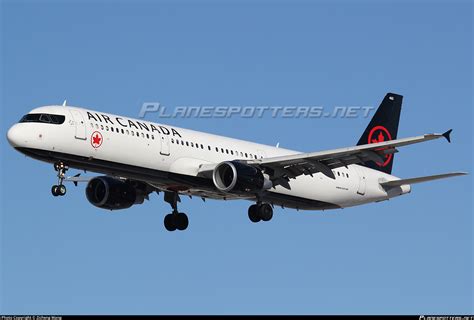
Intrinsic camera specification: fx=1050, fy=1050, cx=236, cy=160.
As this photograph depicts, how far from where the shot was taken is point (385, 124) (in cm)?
6550

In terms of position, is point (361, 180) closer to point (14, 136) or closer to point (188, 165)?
point (188, 165)

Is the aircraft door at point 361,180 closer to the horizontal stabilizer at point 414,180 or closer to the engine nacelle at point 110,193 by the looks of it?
the horizontal stabilizer at point 414,180

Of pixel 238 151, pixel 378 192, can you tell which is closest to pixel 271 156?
pixel 238 151

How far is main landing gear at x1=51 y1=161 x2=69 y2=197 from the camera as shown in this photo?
156ft

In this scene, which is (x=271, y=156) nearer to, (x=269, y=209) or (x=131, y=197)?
(x=269, y=209)

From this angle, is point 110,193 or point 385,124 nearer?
point 110,193

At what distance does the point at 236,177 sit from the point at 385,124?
672 inches

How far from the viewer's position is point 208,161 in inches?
2104

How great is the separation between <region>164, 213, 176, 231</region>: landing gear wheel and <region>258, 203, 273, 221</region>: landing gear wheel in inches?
218

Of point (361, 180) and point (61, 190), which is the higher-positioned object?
point (361, 180)

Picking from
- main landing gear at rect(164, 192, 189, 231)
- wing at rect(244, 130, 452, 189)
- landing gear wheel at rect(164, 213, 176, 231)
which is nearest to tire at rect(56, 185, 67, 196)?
wing at rect(244, 130, 452, 189)

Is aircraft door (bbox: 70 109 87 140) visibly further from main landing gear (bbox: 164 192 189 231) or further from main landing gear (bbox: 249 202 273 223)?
main landing gear (bbox: 249 202 273 223)

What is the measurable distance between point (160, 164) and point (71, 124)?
16.3 ft

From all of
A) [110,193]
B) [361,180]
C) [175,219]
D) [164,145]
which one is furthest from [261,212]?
[110,193]
